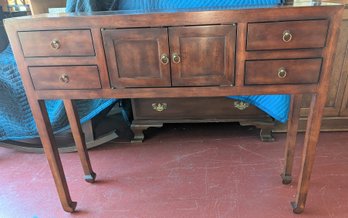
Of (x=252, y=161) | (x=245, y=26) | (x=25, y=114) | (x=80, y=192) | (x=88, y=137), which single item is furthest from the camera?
(x=88, y=137)

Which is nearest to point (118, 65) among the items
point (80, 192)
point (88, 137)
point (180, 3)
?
point (180, 3)

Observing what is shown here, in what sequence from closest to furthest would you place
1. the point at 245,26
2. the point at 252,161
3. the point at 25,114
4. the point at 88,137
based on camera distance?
the point at 245,26 → the point at 252,161 → the point at 25,114 → the point at 88,137

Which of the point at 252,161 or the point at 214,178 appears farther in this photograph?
the point at 252,161

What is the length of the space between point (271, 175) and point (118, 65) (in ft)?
3.28

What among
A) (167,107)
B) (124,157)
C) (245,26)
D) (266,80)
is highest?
(245,26)

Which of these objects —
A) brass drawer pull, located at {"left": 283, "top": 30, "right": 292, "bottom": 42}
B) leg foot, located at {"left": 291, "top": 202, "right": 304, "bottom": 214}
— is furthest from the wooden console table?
leg foot, located at {"left": 291, "top": 202, "right": 304, "bottom": 214}

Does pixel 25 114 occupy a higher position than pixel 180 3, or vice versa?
pixel 180 3

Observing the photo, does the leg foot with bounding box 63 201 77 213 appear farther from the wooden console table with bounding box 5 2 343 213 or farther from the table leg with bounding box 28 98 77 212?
the wooden console table with bounding box 5 2 343 213

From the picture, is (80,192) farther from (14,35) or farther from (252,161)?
(252,161)

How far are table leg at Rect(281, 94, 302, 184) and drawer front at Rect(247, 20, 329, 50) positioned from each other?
351 mm

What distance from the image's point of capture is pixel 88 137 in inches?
68.2

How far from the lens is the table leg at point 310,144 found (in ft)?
3.06

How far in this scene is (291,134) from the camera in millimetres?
1232

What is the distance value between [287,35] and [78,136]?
1.05m
